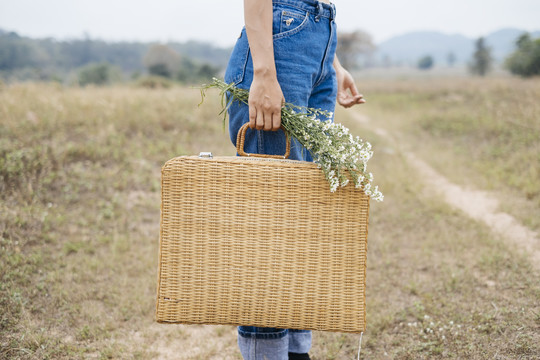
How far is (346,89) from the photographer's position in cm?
202

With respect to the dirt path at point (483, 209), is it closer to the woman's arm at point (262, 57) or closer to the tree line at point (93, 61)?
the woman's arm at point (262, 57)

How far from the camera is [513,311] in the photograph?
221 centimetres

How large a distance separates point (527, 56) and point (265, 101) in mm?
21290

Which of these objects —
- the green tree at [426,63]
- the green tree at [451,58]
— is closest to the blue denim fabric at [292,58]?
the green tree at [426,63]

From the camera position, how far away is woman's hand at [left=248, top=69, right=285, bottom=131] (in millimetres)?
1344

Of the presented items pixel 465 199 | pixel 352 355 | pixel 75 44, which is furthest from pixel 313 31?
pixel 75 44

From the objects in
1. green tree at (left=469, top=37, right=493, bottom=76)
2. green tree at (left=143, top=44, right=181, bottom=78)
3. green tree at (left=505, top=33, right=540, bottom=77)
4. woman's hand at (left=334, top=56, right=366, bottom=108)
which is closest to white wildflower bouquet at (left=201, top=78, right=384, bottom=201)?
woman's hand at (left=334, top=56, right=366, bottom=108)

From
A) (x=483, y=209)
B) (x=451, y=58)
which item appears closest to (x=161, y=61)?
(x=483, y=209)

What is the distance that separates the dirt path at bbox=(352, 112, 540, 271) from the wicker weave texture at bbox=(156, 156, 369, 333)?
7.10 ft

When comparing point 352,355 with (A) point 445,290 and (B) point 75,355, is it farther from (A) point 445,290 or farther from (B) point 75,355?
(B) point 75,355

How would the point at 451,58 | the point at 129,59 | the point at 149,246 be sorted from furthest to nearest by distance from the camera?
1. the point at 451,58
2. the point at 129,59
3. the point at 149,246

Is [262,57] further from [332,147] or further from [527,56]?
[527,56]

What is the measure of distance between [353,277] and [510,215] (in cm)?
326

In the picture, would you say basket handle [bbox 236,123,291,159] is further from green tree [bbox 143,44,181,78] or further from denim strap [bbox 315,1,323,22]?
green tree [bbox 143,44,181,78]
